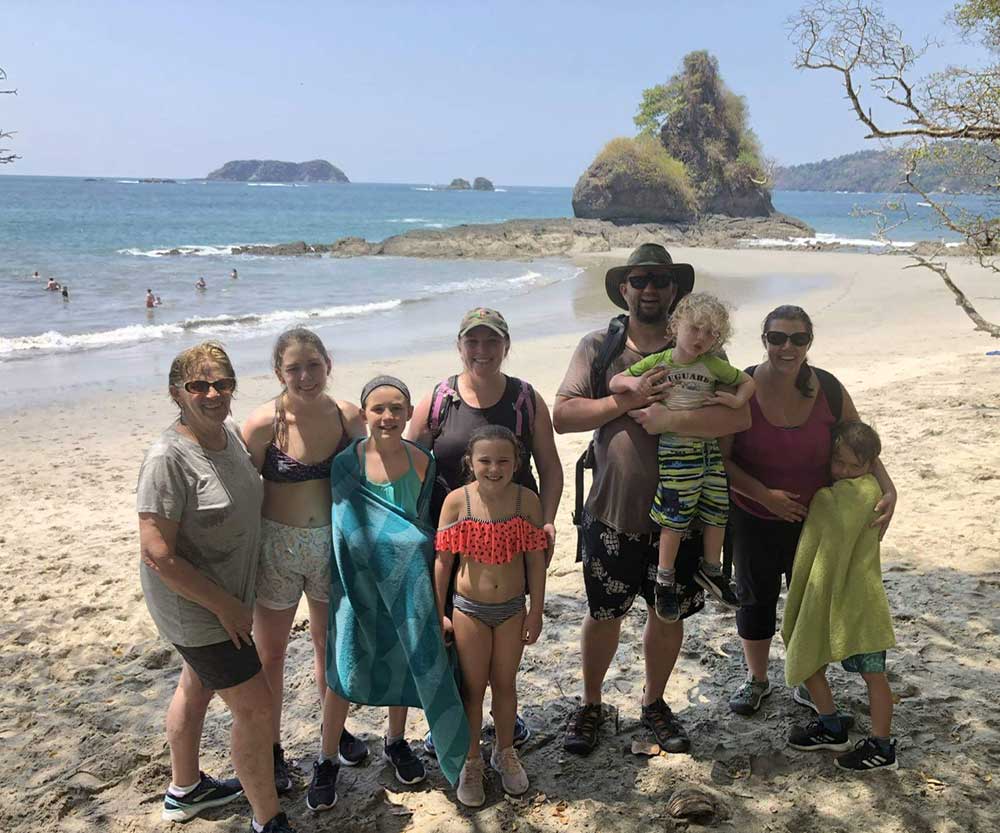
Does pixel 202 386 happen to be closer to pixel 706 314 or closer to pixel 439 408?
pixel 439 408

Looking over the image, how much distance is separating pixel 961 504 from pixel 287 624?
531 centimetres

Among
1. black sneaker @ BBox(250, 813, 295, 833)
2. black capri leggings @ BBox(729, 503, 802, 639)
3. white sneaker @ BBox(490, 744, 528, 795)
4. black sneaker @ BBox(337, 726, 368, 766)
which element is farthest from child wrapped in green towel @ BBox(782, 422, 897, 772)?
black sneaker @ BBox(250, 813, 295, 833)

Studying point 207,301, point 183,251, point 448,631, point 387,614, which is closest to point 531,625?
point 448,631

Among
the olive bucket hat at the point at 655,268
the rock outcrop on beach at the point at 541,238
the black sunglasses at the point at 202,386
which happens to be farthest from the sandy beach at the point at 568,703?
the rock outcrop on beach at the point at 541,238

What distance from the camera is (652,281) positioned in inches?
130

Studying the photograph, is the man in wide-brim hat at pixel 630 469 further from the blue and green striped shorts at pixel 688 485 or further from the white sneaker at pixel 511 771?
the white sneaker at pixel 511 771

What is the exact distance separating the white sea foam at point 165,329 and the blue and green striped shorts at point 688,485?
47.4 feet

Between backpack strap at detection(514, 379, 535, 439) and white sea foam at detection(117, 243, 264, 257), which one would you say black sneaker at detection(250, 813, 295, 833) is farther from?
white sea foam at detection(117, 243, 264, 257)

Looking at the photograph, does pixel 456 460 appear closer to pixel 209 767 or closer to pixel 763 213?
pixel 209 767

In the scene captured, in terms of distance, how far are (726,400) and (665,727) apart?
1472 mm

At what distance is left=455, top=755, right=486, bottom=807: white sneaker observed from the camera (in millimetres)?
3127

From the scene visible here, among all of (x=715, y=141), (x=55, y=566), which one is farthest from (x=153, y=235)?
(x=55, y=566)

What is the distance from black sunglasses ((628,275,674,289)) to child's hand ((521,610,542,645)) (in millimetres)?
1390

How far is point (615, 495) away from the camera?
10.7ft
